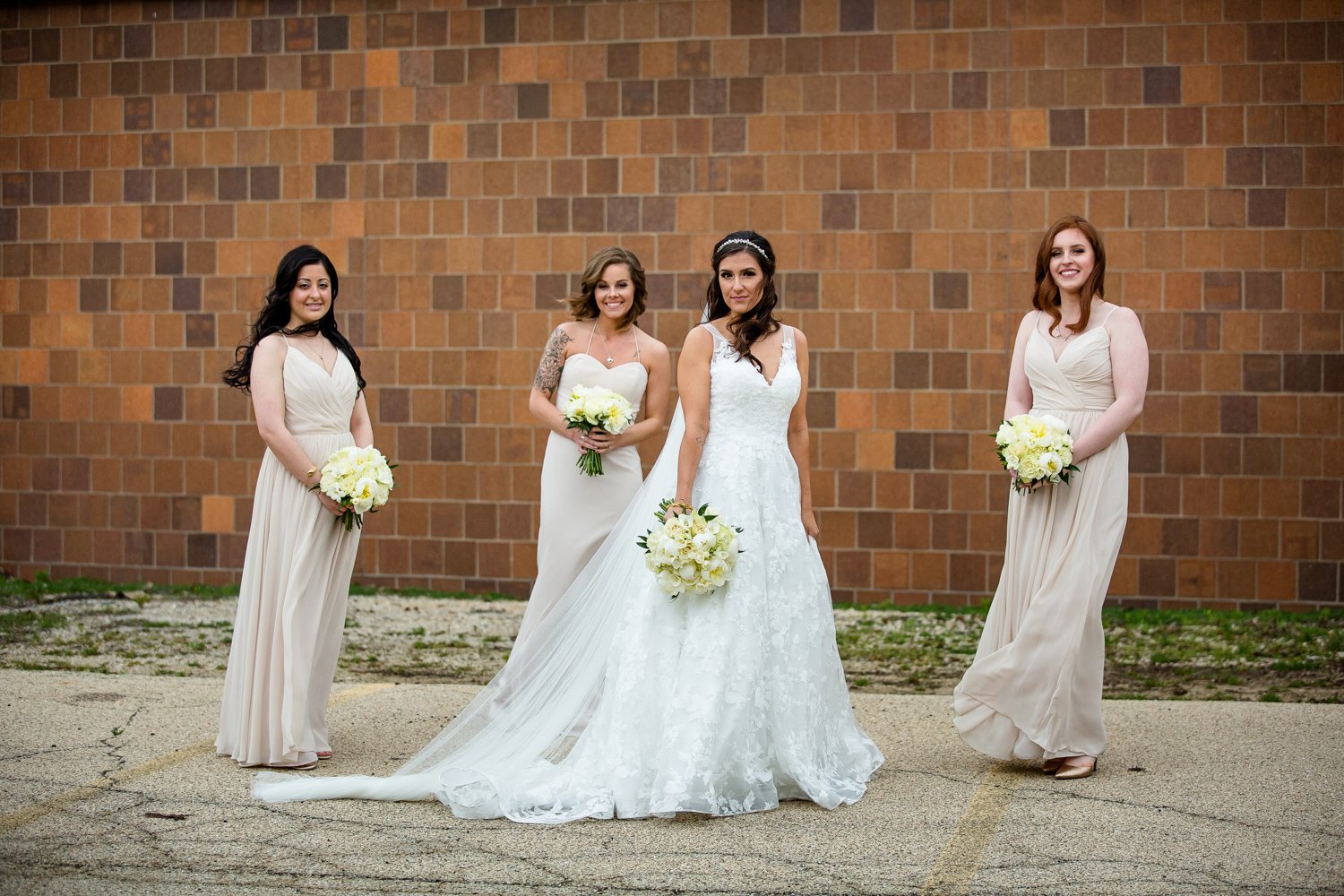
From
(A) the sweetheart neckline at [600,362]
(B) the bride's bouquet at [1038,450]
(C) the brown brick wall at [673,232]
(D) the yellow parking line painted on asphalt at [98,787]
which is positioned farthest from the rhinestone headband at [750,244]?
(C) the brown brick wall at [673,232]

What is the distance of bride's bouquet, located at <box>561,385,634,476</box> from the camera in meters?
6.78

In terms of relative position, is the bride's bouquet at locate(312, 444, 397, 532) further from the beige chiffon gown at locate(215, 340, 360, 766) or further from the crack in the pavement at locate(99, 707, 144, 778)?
the crack in the pavement at locate(99, 707, 144, 778)

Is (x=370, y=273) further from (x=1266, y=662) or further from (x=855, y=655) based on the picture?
(x=1266, y=662)

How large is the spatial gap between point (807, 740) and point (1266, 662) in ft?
13.9

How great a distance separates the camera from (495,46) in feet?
35.6

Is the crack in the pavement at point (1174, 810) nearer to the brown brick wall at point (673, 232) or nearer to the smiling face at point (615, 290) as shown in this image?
the smiling face at point (615, 290)

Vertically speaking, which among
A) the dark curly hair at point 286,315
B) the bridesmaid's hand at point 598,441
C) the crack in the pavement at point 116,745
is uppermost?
the dark curly hair at point 286,315

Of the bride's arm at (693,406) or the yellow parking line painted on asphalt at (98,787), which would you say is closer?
the yellow parking line painted on asphalt at (98,787)

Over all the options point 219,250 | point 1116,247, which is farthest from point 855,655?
point 219,250

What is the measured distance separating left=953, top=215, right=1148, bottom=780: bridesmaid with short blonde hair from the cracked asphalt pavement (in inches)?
8.5

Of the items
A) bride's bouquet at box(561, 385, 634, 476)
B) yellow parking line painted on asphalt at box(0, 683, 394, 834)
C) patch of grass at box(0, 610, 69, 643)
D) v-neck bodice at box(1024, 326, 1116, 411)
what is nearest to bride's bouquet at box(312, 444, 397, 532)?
bride's bouquet at box(561, 385, 634, 476)

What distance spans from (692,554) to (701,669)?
44cm

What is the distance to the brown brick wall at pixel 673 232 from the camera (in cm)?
1000

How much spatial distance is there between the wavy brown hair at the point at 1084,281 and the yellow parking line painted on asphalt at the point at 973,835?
1.93 m
